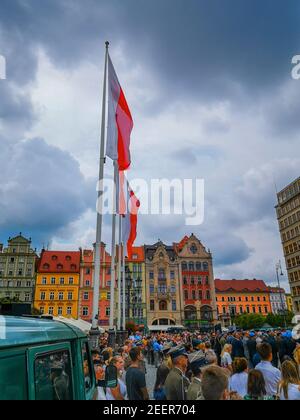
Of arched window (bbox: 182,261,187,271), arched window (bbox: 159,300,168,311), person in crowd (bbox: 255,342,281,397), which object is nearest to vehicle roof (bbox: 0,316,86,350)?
person in crowd (bbox: 255,342,281,397)

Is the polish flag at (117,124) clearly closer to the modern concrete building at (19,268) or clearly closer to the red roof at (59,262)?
the modern concrete building at (19,268)

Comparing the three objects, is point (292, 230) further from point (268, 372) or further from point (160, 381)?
point (160, 381)

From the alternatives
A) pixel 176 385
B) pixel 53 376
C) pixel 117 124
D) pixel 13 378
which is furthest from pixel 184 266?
pixel 13 378

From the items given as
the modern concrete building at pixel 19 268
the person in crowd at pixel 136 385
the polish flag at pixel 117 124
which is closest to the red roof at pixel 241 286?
the modern concrete building at pixel 19 268

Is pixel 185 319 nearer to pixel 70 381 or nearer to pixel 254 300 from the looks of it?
pixel 254 300

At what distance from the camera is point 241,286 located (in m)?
95.6

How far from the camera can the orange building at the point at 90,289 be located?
6072 cm

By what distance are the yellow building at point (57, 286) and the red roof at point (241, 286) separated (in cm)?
4844

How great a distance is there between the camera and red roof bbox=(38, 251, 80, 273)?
2499 inches

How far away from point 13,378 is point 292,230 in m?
67.8

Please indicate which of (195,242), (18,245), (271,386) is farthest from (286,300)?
(271,386)

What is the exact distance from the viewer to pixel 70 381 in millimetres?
3471

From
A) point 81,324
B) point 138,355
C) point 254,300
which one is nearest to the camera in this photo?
point 138,355
